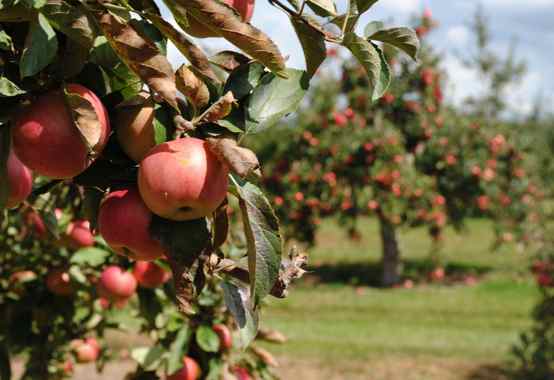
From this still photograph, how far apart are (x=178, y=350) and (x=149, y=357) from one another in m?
0.10

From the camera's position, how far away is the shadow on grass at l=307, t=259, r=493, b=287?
10.6 metres

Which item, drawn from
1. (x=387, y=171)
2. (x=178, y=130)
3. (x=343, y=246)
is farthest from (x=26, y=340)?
(x=343, y=246)

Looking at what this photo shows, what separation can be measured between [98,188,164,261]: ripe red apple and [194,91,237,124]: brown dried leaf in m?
0.11

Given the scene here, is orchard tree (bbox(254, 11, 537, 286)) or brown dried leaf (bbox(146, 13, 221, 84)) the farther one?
orchard tree (bbox(254, 11, 537, 286))

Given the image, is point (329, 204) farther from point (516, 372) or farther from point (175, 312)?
point (175, 312)

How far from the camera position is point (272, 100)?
816 mm

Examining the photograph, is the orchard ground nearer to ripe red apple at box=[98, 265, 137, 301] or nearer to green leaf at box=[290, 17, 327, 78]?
ripe red apple at box=[98, 265, 137, 301]

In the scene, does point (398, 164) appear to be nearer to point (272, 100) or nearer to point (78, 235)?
point (78, 235)

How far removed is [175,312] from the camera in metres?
2.09

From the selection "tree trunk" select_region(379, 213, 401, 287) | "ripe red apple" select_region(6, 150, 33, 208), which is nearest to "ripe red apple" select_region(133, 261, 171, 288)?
"ripe red apple" select_region(6, 150, 33, 208)

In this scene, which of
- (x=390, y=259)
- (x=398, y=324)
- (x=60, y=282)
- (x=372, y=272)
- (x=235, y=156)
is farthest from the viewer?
(x=372, y=272)

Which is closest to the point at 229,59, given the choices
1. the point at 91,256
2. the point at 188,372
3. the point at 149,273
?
the point at 149,273

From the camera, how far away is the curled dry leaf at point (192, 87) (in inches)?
27.7

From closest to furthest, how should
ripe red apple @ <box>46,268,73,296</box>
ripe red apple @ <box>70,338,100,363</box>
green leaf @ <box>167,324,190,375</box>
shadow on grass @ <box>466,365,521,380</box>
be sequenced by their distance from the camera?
green leaf @ <box>167,324,190,375</box>
ripe red apple @ <box>46,268,73,296</box>
ripe red apple @ <box>70,338,100,363</box>
shadow on grass @ <box>466,365,521,380</box>
